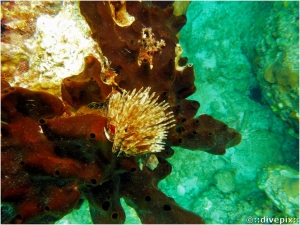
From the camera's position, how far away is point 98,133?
89.1 inches

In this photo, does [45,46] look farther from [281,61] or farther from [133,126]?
[281,61]

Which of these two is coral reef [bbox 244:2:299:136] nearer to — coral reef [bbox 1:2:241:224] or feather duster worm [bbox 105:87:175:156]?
coral reef [bbox 1:2:241:224]

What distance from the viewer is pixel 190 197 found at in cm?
636

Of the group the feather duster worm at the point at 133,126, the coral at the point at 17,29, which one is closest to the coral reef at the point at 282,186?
the feather duster worm at the point at 133,126

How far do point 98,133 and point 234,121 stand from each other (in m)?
5.17

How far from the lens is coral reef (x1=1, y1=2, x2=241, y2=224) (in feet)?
7.56

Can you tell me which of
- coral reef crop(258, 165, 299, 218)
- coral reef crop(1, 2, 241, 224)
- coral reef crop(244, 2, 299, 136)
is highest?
coral reef crop(244, 2, 299, 136)

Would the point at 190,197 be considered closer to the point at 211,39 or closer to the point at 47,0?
the point at 211,39

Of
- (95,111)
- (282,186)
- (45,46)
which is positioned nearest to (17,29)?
(45,46)

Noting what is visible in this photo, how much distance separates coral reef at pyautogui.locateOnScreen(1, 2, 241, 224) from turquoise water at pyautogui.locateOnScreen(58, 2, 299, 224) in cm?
332

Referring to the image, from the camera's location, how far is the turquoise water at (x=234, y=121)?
6.19m

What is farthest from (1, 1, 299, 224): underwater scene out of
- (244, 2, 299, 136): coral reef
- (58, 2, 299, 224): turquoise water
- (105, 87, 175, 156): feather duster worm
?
(58, 2, 299, 224): turquoise water

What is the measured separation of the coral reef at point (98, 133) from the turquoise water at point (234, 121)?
3322 millimetres

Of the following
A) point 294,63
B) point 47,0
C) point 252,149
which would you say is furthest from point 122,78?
point 252,149
